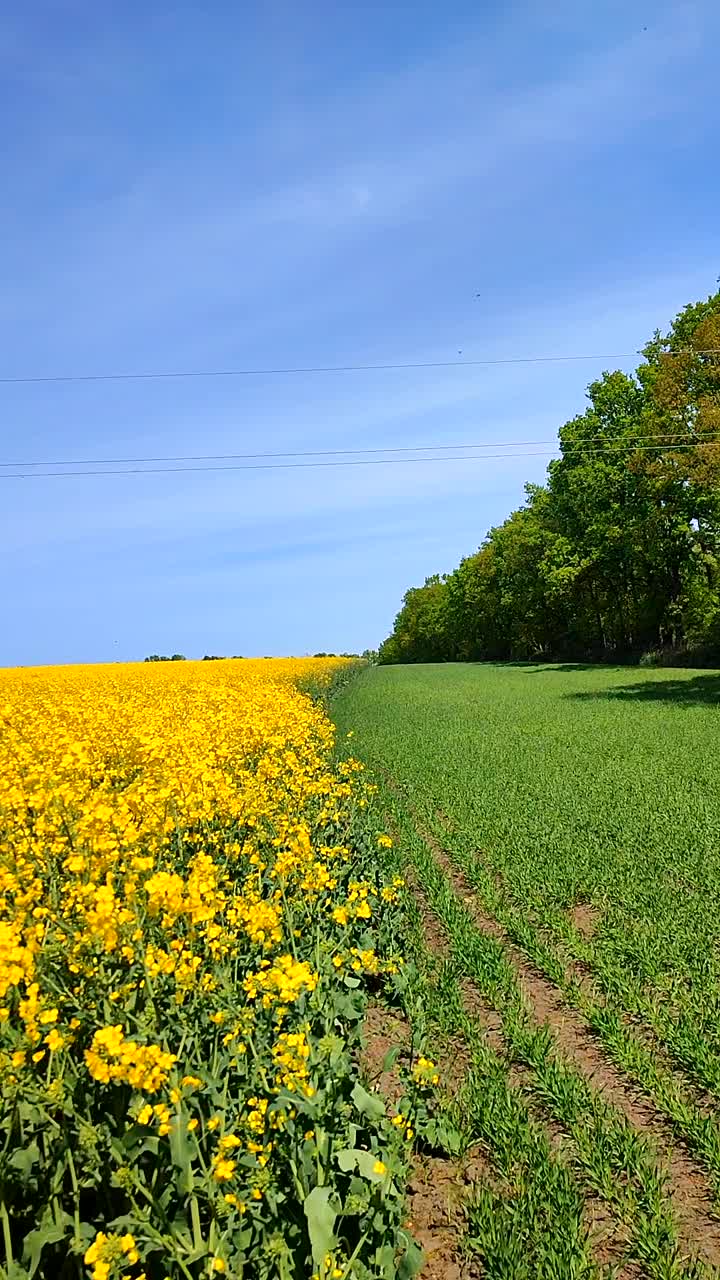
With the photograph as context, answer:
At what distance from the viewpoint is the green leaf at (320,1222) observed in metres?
2.25

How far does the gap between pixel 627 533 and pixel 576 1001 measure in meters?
35.5

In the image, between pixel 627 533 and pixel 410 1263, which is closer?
pixel 410 1263

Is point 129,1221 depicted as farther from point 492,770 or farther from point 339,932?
point 492,770

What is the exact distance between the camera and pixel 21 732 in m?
Answer: 9.91

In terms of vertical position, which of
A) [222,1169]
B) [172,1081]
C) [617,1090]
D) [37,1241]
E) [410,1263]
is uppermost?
[172,1081]

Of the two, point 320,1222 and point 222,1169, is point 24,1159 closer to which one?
point 222,1169

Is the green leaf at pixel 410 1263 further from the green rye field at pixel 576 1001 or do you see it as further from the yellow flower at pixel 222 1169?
the yellow flower at pixel 222 1169

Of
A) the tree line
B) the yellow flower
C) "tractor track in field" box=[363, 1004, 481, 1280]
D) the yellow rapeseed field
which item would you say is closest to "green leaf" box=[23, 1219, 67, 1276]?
the yellow rapeseed field

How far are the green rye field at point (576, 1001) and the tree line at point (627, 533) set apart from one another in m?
15.6

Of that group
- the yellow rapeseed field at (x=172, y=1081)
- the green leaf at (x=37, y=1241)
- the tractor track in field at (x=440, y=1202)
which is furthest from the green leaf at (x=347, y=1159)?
the green leaf at (x=37, y=1241)

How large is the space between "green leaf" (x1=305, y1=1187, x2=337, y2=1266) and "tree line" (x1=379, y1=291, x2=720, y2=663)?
73.8ft

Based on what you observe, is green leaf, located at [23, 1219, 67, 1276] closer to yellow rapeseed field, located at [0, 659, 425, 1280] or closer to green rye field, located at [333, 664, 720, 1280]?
yellow rapeseed field, located at [0, 659, 425, 1280]

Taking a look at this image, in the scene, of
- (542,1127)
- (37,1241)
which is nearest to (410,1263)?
(37,1241)

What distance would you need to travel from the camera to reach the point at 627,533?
37719 millimetres
